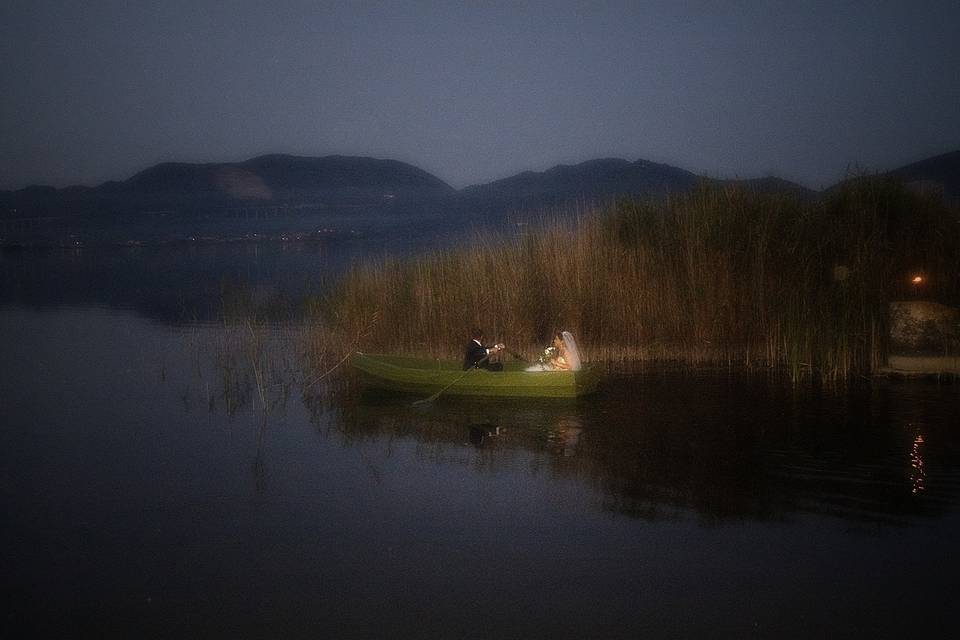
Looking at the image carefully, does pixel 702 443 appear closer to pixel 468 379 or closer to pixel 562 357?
pixel 562 357

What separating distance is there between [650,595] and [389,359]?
322 inches

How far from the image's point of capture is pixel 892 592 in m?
6.55

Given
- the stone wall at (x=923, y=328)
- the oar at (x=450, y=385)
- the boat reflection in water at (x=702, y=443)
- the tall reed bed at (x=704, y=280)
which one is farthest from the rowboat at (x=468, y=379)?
the stone wall at (x=923, y=328)

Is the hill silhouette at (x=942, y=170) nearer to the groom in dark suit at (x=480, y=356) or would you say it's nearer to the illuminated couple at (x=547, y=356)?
the illuminated couple at (x=547, y=356)

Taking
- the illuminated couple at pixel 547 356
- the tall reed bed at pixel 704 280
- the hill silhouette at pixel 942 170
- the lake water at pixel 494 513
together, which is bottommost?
the lake water at pixel 494 513

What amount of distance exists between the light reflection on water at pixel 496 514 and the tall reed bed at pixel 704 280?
1.54 metres

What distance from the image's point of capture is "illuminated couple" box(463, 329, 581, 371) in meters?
12.8

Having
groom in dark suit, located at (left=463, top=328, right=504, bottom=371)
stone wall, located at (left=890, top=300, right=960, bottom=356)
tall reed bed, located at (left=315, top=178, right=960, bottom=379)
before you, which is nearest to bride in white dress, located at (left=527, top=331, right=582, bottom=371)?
groom in dark suit, located at (left=463, top=328, right=504, bottom=371)

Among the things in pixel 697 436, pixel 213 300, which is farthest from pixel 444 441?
pixel 213 300

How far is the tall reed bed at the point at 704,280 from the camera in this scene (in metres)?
14.8

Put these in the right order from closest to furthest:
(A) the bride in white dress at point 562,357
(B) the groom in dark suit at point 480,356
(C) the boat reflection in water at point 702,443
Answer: (C) the boat reflection in water at point 702,443 → (A) the bride in white dress at point 562,357 → (B) the groom in dark suit at point 480,356

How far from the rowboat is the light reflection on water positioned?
24cm

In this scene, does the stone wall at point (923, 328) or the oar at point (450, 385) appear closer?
the oar at point (450, 385)

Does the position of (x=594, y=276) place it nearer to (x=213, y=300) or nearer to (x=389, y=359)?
(x=389, y=359)
